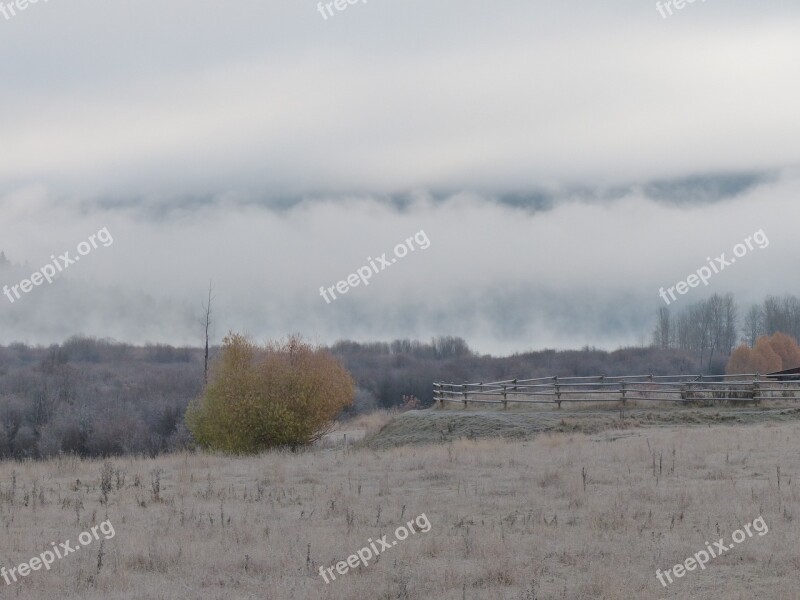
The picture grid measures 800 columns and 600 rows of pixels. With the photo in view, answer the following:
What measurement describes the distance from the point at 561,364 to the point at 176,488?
107 metres

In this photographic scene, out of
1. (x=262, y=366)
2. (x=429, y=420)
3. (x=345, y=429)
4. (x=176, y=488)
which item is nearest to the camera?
(x=176, y=488)

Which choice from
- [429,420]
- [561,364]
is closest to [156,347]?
[561,364]

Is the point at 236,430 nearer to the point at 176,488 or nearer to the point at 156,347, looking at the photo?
the point at 176,488

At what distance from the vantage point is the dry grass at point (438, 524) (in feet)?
36.2

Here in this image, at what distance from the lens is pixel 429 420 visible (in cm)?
3694
